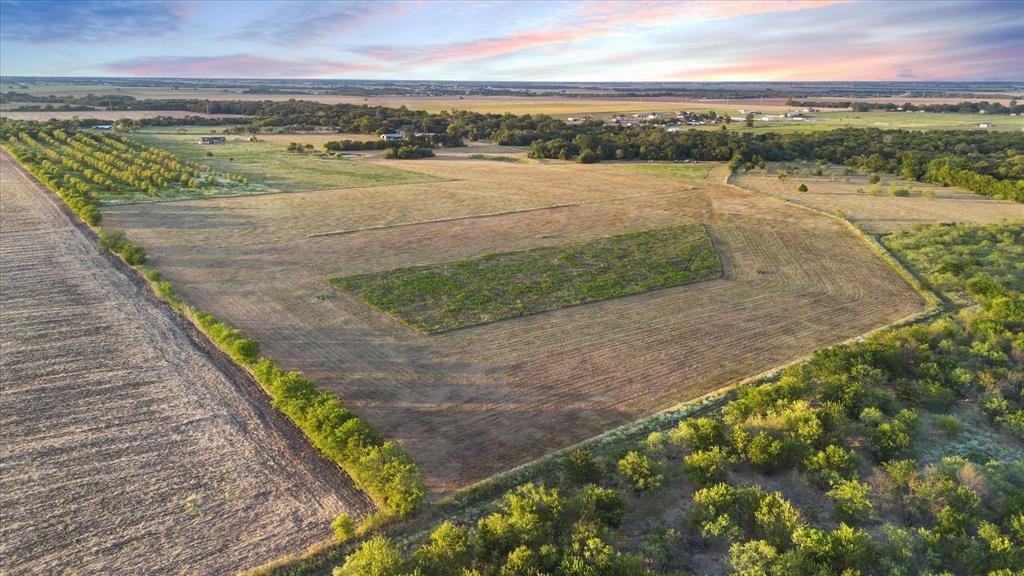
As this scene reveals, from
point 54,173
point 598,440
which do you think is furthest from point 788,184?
point 54,173

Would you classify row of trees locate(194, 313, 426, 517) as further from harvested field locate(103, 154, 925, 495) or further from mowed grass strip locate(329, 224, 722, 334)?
mowed grass strip locate(329, 224, 722, 334)

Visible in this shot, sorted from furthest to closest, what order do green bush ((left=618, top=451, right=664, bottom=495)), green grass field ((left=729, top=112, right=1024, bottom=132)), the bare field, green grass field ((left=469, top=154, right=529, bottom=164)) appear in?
1. green grass field ((left=729, top=112, right=1024, bottom=132))
2. green grass field ((left=469, top=154, right=529, bottom=164))
3. the bare field
4. green bush ((left=618, top=451, right=664, bottom=495))

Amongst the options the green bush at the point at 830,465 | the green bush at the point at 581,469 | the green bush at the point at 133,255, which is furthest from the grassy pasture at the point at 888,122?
the green bush at the point at 581,469

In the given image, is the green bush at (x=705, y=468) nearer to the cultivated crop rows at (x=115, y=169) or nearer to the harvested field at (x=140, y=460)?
the harvested field at (x=140, y=460)

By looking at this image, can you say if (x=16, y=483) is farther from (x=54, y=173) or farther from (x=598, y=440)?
(x=54, y=173)

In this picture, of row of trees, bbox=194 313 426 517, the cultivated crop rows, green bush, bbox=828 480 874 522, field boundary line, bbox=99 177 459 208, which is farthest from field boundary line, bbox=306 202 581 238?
green bush, bbox=828 480 874 522

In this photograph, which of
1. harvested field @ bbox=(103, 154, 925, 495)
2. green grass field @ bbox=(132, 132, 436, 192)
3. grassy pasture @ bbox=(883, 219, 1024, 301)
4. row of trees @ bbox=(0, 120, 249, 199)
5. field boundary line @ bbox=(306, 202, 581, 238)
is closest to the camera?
harvested field @ bbox=(103, 154, 925, 495)
